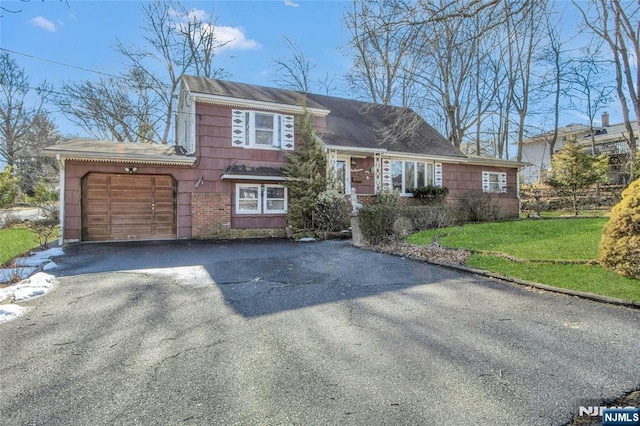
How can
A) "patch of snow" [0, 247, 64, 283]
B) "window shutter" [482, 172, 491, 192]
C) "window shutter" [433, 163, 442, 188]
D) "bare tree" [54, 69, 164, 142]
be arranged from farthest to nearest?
1. "bare tree" [54, 69, 164, 142]
2. "window shutter" [482, 172, 491, 192]
3. "window shutter" [433, 163, 442, 188]
4. "patch of snow" [0, 247, 64, 283]

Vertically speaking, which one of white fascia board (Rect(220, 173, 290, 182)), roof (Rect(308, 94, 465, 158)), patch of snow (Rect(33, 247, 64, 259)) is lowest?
patch of snow (Rect(33, 247, 64, 259))

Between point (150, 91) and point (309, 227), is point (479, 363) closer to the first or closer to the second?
point (309, 227)

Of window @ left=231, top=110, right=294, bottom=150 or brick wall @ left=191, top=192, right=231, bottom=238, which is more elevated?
window @ left=231, top=110, right=294, bottom=150

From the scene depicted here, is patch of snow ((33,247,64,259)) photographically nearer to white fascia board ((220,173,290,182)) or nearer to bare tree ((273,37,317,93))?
white fascia board ((220,173,290,182))

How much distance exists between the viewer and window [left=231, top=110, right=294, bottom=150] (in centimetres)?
1241

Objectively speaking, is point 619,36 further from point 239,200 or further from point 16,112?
point 16,112

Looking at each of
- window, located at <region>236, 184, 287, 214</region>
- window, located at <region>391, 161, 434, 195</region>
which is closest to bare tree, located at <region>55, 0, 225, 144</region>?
window, located at <region>236, 184, 287, 214</region>

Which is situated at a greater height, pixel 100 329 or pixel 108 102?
pixel 108 102

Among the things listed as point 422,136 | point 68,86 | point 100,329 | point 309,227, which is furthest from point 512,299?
point 68,86

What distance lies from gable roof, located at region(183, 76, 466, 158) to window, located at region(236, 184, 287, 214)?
2.80 meters

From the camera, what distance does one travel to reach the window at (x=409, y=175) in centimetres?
1513

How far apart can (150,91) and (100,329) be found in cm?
2233

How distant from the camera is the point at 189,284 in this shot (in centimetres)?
565

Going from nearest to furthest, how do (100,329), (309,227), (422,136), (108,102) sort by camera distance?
(100,329) → (309,227) → (422,136) → (108,102)
